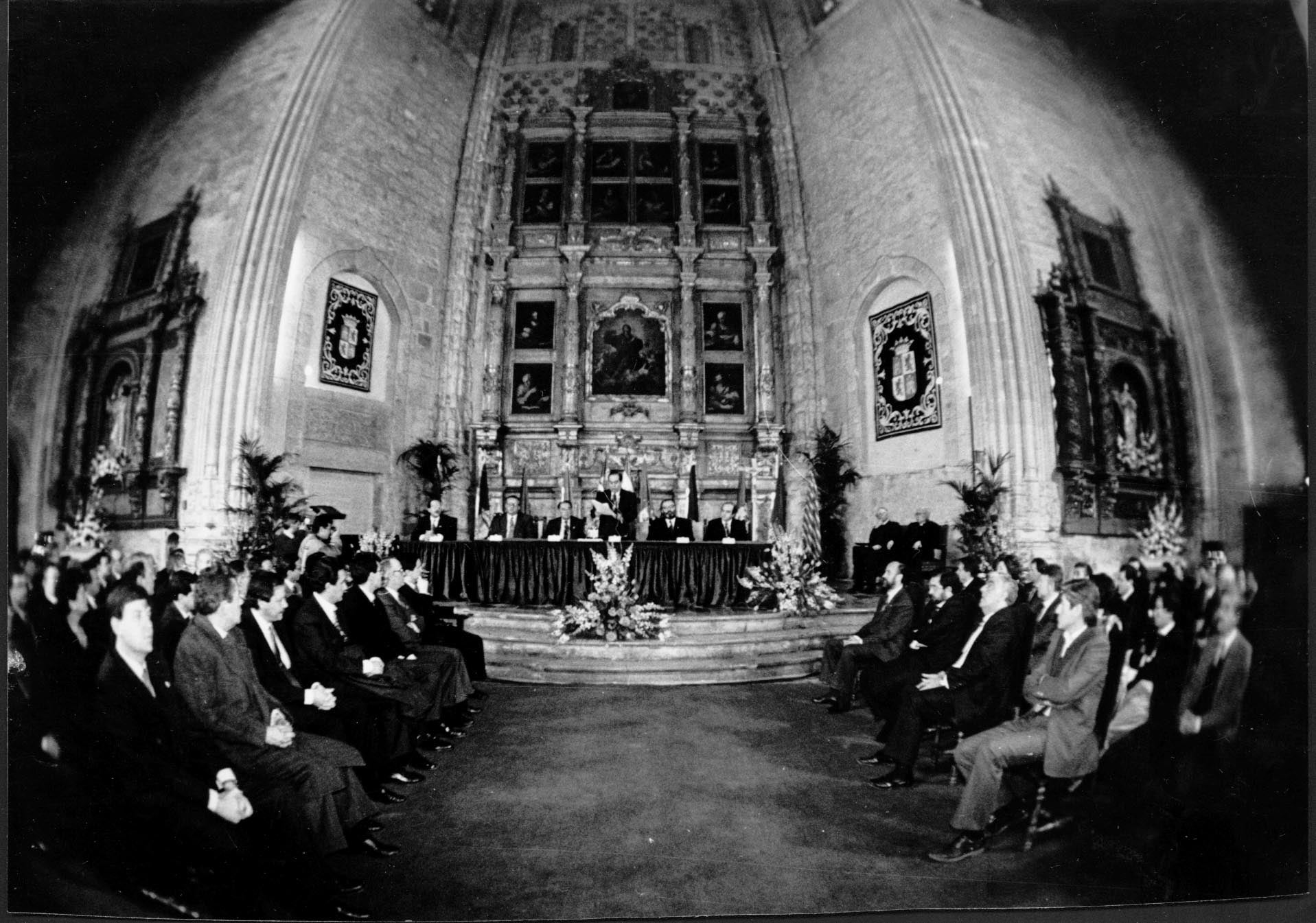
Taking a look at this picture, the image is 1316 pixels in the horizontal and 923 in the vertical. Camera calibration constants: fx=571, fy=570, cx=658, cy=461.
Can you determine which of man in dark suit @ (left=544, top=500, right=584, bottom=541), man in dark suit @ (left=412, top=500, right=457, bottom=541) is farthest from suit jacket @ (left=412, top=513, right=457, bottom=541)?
man in dark suit @ (left=544, top=500, right=584, bottom=541)

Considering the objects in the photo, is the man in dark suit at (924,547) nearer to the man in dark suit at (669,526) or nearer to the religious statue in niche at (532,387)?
the man in dark suit at (669,526)

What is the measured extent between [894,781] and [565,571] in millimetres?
4224

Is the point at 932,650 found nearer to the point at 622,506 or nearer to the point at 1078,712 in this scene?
the point at 1078,712

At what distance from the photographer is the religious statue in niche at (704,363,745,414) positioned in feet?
22.1

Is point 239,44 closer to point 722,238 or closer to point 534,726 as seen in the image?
point 722,238

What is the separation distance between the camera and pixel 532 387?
23.9 ft

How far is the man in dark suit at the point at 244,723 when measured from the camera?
2.48 m

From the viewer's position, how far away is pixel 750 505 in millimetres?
7121

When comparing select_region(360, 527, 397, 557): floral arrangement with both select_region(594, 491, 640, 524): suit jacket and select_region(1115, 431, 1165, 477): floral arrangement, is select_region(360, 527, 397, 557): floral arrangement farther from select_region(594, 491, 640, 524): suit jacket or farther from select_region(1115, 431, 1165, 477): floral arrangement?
select_region(1115, 431, 1165, 477): floral arrangement

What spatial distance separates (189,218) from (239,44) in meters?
1.29

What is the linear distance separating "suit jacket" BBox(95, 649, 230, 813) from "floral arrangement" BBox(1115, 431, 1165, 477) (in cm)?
471

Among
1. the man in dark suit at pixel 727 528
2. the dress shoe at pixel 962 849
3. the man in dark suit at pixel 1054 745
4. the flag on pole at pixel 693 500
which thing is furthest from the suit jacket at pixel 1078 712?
the flag on pole at pixel 693 500

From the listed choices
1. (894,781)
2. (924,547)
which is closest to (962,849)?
(894,781)

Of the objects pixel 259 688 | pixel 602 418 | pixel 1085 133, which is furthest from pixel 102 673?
pixel 1085 133
